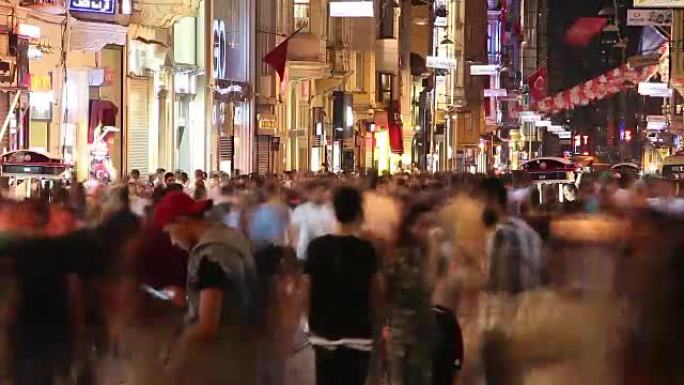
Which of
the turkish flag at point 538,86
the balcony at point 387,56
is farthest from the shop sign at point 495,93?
the balcony at point 387,56

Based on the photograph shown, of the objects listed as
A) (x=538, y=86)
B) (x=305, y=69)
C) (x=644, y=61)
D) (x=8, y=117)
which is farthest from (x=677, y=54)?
(x=538, y=86)

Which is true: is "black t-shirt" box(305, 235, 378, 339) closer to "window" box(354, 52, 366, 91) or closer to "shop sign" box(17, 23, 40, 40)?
"shop sign" box(17, 23, 40, 40)

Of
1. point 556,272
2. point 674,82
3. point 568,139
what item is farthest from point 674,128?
point 568,139

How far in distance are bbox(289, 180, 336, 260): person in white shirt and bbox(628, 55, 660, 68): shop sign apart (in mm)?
41280

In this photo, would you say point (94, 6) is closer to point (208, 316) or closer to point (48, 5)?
point (48, 5)

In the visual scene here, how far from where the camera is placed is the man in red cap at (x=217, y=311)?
8086mm

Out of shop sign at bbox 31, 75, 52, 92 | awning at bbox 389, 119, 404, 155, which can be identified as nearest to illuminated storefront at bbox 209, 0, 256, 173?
shop sign at bbox 31, 75, 52, 92

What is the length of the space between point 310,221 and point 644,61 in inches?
1715

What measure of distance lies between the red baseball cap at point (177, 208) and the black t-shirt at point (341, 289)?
0.84 m

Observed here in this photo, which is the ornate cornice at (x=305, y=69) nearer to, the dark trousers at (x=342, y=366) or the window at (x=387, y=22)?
the window at (x=387, y=22)

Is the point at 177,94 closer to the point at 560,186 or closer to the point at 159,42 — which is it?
the point at 159,42

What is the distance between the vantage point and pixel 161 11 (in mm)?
32375

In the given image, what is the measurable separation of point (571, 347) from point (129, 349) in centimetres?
284

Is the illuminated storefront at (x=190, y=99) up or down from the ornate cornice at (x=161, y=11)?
down
